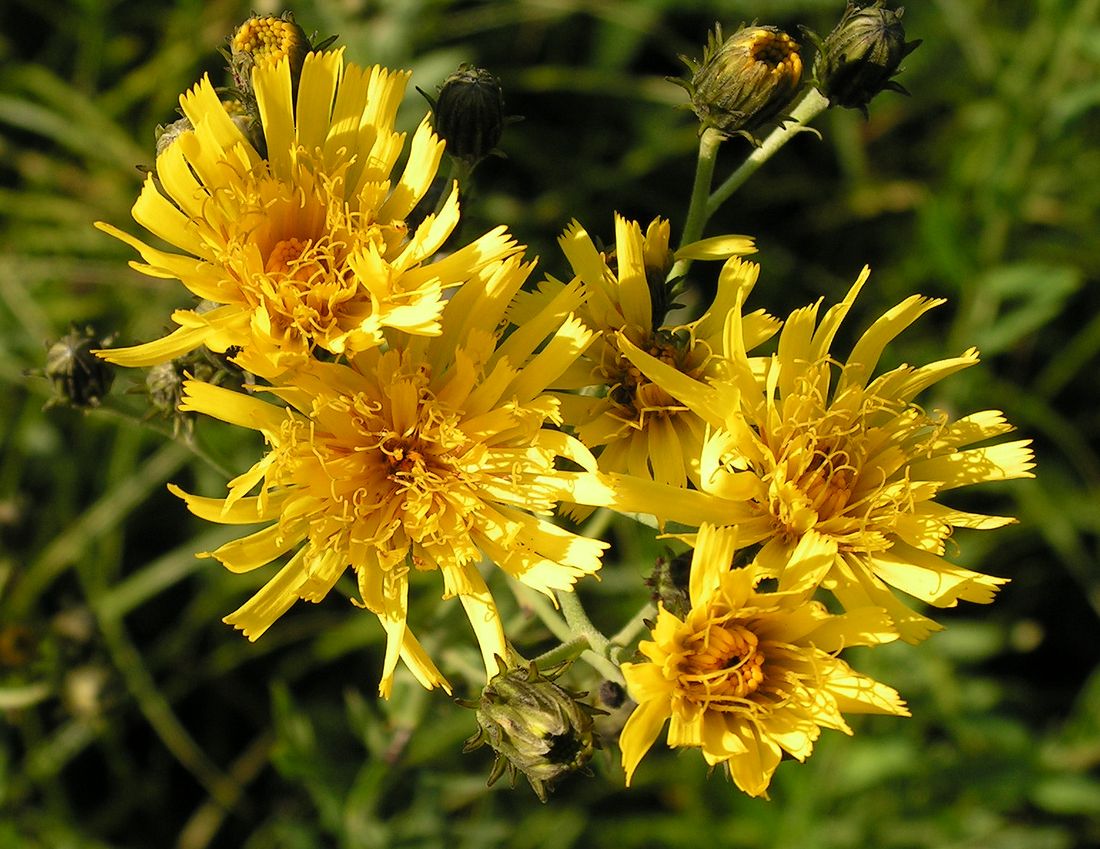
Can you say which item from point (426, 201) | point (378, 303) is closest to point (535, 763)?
point (378, 303)

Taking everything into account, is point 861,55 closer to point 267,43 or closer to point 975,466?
point 975,466

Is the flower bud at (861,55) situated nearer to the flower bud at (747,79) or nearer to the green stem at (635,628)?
the flower bud at (747,79)

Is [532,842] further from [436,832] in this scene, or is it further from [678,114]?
[678,114]

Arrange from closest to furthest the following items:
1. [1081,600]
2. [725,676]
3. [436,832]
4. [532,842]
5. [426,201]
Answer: [725,676] < [426,201] < [436,832] < [532,842] < [1081,600]

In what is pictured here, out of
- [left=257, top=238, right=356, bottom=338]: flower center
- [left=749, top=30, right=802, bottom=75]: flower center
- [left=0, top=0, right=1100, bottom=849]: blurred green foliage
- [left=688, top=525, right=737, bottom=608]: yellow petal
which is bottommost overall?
[left=0, top=0, right=1100, bottom=849]: blurred green foliage

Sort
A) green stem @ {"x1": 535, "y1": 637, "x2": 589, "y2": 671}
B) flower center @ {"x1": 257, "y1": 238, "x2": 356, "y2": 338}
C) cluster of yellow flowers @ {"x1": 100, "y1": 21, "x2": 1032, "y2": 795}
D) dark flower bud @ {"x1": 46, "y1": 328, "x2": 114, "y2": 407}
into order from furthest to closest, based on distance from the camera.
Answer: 1. dark flower bud @ {"x1": 46, "y1": 328, "x2": 114, "y2": 407}
2. green stem @ {"x1": 535, "y1": 637, "x2": 589, "y2": 671}
3. flower center @ {"x1": 257, "y1": 238, "x2": 356, "y2": 338}
4. cluster of yellow flowers @ {"x1": 100, "y1": 21, "x2": 1032, "y2": 795}

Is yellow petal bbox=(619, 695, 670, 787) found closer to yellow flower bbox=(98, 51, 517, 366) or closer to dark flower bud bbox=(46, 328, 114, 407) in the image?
yellow flower bbox=(98, 51, 517, 366)

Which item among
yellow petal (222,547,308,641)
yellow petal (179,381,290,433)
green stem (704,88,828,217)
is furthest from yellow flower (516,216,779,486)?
yellow petal (222,547,308,641)
